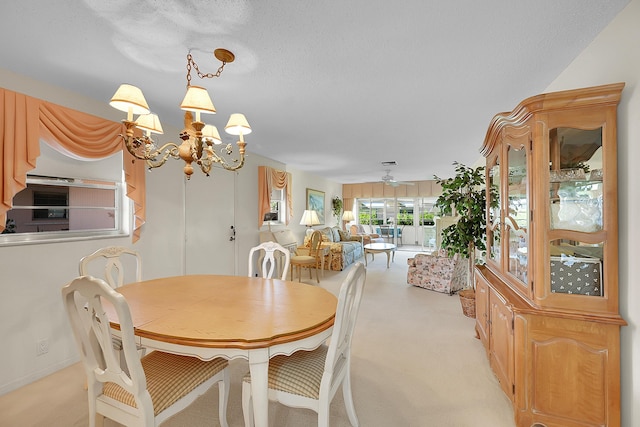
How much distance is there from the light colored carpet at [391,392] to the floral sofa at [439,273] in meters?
1.40

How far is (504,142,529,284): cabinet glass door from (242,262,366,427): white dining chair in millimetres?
1163

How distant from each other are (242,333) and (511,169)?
2.14m

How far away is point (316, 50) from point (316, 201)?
19.5 ft

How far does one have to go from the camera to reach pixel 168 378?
1.37 m

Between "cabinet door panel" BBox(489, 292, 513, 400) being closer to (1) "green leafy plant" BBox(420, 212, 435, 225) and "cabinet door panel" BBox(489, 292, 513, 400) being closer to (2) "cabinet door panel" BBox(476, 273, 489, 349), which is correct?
(2) "cabinet door panel" BBox(476, 273, 489, 349)

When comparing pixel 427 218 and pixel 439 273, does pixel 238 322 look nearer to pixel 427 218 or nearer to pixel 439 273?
pixel 439 273

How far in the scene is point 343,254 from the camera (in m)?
6.19

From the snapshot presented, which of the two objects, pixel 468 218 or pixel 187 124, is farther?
pixel 468 218

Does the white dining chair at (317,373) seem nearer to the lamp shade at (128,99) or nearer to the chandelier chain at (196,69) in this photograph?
the lamp shade at (128,99)

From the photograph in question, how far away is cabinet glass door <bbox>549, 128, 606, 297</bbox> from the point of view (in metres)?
1.53

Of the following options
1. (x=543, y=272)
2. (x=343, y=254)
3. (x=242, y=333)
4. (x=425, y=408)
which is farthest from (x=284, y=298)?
(x=343, y=254)

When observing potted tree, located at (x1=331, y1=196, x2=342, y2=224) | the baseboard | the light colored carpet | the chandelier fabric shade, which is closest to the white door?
the baseboard

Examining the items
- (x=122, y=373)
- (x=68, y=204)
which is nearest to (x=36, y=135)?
(x=68, y=204)

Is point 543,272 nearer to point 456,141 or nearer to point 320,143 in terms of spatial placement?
point 456,141
